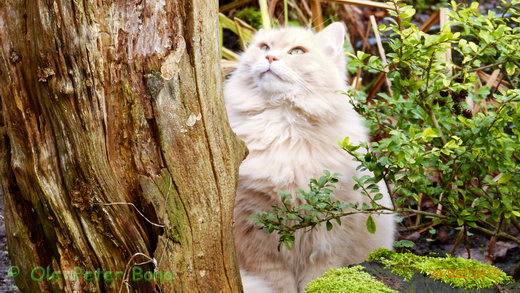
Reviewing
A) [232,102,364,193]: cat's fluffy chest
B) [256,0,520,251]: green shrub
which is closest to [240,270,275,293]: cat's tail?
[256,0,520,251]: green shrub

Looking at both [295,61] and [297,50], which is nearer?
[295,61]

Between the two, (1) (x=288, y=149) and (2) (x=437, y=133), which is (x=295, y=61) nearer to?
(1) (x=288, y=149)

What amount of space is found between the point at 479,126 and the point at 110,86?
1615 mm

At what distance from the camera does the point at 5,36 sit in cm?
209

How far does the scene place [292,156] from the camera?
3121mm

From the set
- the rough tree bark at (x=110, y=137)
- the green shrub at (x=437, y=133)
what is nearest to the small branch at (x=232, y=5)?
the green shrub at (x=437, y=133)

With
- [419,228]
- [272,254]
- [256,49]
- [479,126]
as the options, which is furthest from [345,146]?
[419,228]

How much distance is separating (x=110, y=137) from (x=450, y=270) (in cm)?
148

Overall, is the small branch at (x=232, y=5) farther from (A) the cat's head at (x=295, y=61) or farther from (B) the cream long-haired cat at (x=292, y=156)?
(B) the cream long-haired cat at (x=292, y=156)

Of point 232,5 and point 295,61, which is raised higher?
point 232,5

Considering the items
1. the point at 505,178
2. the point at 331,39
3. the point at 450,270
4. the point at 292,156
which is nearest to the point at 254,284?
the point at 292,156

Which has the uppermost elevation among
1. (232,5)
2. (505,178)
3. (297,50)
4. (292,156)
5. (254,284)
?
(232,5)

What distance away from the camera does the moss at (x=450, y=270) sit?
7.89 feet

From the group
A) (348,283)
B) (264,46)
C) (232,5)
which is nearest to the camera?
(348,283)
